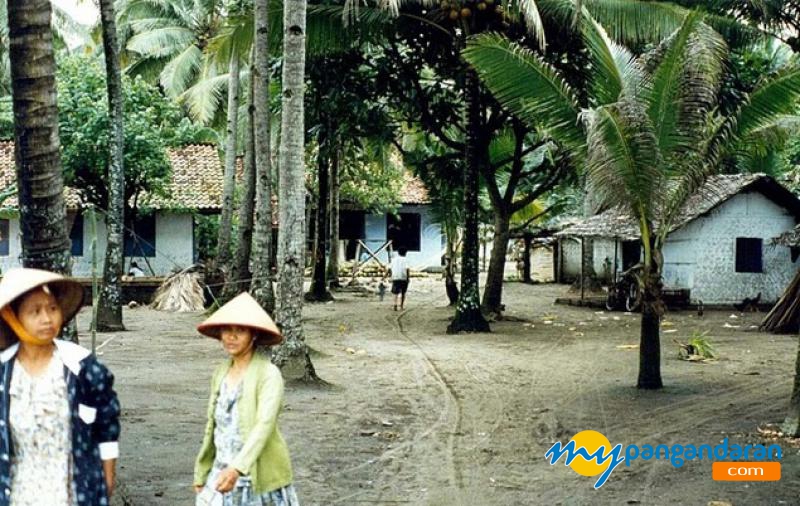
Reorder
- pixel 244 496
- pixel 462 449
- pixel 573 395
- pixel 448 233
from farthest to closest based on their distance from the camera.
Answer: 1. pixel 448 233
2. pixel 573 395
3. pixel 462 449
4. pixel 244 496

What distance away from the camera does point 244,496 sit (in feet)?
14.8

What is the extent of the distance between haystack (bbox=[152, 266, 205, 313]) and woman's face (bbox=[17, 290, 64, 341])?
1922cm

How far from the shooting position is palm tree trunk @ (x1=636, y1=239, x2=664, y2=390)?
11.3m

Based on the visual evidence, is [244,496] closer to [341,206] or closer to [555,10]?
[555,10]

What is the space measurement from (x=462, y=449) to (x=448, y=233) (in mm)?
21945

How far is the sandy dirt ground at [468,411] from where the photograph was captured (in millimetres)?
7340

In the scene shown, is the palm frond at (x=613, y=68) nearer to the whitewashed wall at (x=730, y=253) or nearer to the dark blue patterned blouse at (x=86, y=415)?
the dark blue patterned blouse at (x=86, y=415)

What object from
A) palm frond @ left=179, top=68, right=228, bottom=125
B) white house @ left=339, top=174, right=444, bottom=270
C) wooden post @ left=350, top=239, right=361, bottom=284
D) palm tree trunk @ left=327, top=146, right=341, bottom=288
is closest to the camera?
palm tree trunk @ left=327, top=146, right=341, bottom=288

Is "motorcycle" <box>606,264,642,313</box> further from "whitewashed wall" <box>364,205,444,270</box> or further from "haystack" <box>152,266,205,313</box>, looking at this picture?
"whitewashed wall" <box>364,205,444,270</box>

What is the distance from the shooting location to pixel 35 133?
5.60 metres

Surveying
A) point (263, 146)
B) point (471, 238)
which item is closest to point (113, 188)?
point (263, 146)

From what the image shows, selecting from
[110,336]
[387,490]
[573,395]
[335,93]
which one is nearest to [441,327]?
[335,93]

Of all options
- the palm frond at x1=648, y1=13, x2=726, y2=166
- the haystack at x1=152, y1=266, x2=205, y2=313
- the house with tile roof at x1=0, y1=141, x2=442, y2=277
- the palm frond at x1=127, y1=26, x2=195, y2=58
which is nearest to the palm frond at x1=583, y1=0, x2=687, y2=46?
the palm frond at x1=648, y1=13, x2=726, y2=166

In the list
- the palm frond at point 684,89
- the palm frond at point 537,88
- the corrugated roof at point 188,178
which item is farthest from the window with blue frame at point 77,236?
the palm frond at point 684,89
